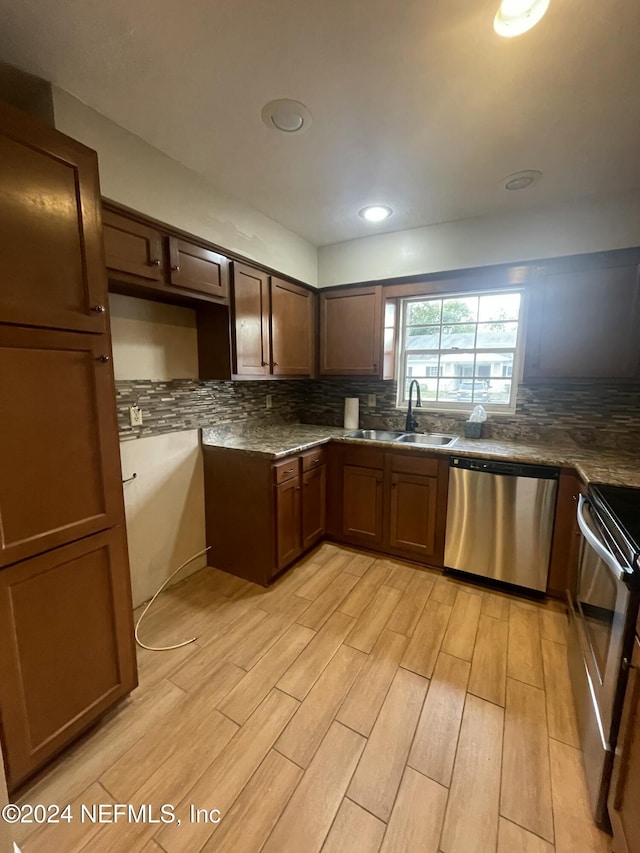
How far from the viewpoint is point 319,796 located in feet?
3.84

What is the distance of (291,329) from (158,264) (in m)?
1.19

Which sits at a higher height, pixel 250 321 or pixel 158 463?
pixel 250 321

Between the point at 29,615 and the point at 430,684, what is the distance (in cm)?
164

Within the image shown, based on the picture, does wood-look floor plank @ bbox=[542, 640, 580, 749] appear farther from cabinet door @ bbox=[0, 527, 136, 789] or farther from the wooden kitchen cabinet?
cabinet door @ bbox=[0, 527, 136, 789]

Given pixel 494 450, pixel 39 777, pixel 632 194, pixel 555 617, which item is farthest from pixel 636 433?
pixel 39 777

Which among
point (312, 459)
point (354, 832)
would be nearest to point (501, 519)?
point (312, 459)

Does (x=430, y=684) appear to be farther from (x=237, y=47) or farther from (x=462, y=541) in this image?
(x=237, y=47)

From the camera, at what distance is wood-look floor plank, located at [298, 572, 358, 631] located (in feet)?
6.57

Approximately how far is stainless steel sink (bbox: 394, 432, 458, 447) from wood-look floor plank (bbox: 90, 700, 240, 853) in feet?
6.93

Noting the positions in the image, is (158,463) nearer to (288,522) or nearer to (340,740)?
(288,522)

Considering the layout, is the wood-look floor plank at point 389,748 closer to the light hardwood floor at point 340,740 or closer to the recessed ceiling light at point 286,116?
the light hardwood floor at point 340,740

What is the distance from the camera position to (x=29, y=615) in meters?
1.13

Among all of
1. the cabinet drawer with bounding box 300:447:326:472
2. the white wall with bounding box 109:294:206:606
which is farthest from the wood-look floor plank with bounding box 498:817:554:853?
the white wall with bounding box 109:294:206:606

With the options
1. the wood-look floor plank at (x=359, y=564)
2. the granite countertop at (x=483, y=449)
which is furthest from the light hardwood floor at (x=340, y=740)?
the granite countertop at (x=483, y=449)
